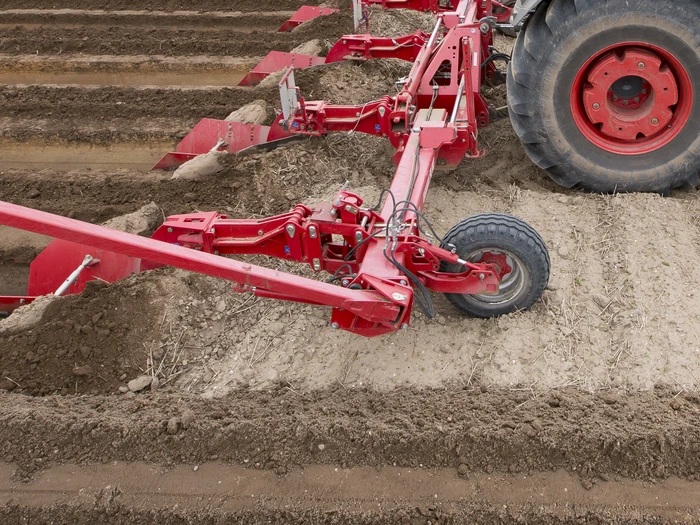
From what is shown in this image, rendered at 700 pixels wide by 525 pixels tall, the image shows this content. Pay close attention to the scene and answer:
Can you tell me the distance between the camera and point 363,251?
355 cm

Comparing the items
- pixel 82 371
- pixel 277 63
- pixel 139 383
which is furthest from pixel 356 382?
pixel 277 63

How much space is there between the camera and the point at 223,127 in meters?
5.86

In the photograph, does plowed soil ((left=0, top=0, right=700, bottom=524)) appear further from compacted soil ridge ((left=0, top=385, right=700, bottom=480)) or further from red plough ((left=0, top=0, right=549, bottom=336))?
red plough ((left=0, top=0, right=549, bottom=336))

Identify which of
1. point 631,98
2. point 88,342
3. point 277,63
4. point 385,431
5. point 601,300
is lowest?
point 88,342

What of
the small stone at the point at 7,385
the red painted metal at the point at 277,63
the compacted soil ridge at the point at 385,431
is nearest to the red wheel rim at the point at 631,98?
the compacted soil ridge at the point at 385,431

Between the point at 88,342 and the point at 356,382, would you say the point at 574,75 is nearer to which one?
the point at 356,382

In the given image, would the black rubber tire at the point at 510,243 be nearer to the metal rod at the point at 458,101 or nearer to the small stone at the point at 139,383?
the metal rod at the point at 458,101

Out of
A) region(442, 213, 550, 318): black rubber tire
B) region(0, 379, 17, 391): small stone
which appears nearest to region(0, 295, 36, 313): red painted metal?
region(0, 379, 17, 391): small stone

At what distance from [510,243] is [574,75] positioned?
5.14ft

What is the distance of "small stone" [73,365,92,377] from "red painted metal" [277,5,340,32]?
709 cm

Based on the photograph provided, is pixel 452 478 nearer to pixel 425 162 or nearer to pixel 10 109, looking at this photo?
pixel 425 162

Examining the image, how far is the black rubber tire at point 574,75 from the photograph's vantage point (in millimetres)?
4090

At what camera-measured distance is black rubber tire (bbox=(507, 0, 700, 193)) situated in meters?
4.09

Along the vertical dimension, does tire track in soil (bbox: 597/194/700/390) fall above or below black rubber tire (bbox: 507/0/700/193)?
below
